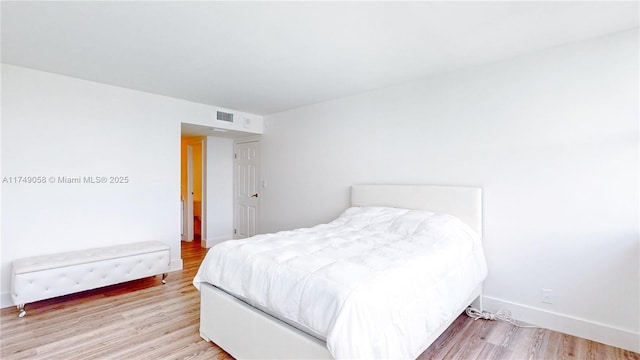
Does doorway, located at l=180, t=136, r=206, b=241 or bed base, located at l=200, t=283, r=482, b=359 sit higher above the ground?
doorway, located at l=180, t=136, r=206, b=241

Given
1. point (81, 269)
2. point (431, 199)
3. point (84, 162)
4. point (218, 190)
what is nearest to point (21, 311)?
point (81, 269)

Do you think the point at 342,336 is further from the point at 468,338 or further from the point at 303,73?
the point at 303,73

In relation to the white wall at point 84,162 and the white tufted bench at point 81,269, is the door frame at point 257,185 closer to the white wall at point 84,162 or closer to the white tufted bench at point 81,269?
the white wall at point 84,162

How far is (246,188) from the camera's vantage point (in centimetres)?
553

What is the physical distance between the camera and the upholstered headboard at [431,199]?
9.20 feet

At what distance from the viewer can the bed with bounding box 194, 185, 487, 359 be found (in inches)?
57.2

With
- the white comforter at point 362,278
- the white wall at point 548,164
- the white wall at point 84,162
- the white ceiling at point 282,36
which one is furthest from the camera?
the white wall at point 84,162

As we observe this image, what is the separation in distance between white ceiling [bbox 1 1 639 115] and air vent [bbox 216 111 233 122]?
119cm

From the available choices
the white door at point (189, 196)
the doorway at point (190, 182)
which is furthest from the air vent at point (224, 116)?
the white door at point (189, 196)

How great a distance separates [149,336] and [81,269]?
1215mm

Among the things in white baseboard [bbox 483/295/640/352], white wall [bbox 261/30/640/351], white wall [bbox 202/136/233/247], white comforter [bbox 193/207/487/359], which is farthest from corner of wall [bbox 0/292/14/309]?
white baseboard [bbox 483/295/640/352]

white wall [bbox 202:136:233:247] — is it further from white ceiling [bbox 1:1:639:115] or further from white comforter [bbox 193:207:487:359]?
white comforter [bbox 193:207:487:359]

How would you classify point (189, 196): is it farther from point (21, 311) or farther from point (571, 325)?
point (571, 325)

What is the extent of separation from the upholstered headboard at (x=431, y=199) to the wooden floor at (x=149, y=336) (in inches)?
36.3
